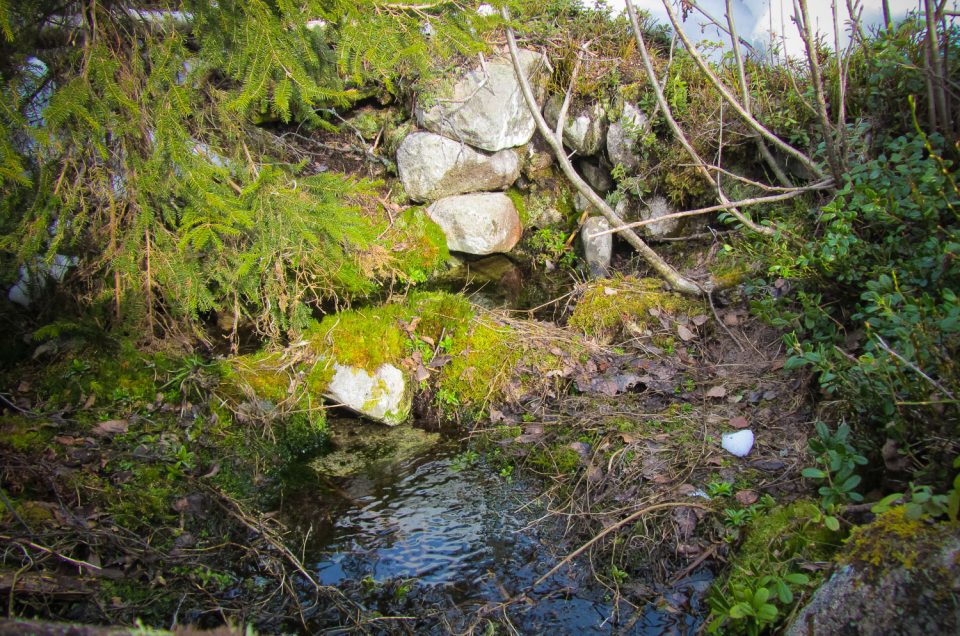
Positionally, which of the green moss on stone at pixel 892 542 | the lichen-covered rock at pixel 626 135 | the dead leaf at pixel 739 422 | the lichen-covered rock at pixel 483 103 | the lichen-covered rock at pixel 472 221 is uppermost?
the lichen-covered rock at pixel 483 103

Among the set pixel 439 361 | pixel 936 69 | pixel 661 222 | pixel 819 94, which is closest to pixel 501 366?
pixel 439 361

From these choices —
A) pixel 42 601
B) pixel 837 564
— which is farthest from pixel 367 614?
pixel 837 564

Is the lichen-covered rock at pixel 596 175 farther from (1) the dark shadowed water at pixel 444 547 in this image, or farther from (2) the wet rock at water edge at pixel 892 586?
(2) the wet rock at water edge at pixel 892 586

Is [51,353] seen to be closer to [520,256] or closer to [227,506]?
[227,506]

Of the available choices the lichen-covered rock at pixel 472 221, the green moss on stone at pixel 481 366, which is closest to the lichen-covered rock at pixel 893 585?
the green moss on stone at pixel 481 366

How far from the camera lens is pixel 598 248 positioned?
5801 mm

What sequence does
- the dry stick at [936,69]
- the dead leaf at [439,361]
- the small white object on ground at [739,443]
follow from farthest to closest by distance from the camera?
the dead leaf at [439,361] < the small white object on ground at [739,443] < the dry stick at [936,69]

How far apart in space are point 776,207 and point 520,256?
298 centimetres

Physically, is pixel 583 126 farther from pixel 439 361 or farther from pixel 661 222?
pixel 439 361

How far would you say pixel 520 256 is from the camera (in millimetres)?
6449

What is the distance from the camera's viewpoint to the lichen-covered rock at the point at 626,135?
216 inches

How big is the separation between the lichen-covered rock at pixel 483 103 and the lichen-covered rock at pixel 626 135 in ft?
3.68

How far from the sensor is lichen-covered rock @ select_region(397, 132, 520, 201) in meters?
6.10

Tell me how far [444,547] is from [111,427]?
7.71ft
